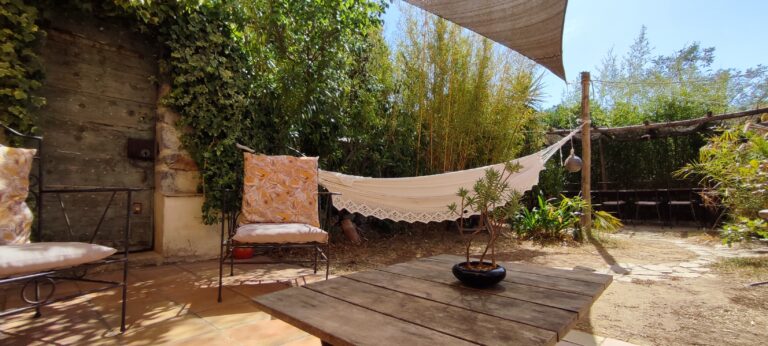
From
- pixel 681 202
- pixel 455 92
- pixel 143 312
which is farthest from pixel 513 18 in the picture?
pixel 681 202

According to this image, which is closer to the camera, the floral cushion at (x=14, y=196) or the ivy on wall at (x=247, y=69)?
the floral cushion at (x=14, y=196)

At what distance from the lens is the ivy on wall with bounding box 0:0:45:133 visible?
1.85 metres

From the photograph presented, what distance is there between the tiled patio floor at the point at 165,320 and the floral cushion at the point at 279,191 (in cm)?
38

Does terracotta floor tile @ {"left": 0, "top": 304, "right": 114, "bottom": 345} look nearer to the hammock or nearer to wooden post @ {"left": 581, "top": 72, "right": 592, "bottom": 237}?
the hammock

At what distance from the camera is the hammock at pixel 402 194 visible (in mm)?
2846

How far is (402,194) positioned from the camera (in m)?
2.98

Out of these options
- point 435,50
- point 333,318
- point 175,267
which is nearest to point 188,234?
point 175,267

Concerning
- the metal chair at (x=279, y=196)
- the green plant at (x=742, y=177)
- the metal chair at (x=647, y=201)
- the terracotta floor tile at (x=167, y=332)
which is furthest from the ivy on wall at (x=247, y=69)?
the metal chair at (x=647, y=201)

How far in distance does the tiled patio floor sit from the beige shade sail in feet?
5.24

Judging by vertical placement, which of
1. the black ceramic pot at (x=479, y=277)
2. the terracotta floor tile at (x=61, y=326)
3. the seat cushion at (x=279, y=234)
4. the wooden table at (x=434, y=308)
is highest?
the seat cushion at (x=279, y=234)

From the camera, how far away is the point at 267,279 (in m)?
2.14

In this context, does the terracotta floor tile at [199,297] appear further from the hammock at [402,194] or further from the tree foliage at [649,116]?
the tree foliage at [649,116]

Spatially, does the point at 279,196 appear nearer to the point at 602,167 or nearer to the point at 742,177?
the point at 742,177

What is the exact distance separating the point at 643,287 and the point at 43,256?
9.68ft
